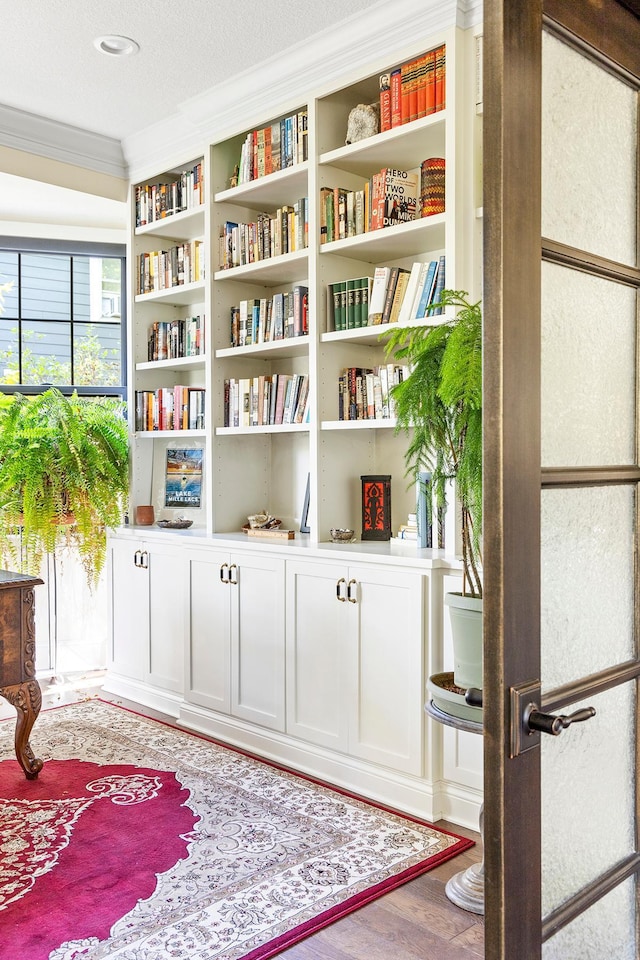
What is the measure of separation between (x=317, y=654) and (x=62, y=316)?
106 inches

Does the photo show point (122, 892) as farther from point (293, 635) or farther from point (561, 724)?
point (561, 724)

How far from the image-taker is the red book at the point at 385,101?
10.1ft

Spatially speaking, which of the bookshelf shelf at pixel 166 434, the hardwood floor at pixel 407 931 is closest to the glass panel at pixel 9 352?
the bookshelf shelf at pixel 166 434

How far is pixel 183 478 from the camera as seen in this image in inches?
174

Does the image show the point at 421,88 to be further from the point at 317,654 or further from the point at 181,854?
the point at 181,854

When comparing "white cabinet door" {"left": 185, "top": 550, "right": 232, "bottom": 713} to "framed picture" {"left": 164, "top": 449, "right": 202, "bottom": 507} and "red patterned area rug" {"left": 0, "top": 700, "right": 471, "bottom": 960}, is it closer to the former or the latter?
"red patterned area rug" {"left": 0, "top": 700, "right": 471, "bottom": 960}

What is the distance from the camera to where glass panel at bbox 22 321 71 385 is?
4.61 m

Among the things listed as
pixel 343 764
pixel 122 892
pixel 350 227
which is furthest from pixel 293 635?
pixel 350 227

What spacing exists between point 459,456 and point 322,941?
1.36m

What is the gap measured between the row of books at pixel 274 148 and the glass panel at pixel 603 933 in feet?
9.73

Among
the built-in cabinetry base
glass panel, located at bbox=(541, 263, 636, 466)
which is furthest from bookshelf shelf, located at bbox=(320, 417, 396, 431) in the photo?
glass panel, located at bbox=(541, 263, 636, 466)

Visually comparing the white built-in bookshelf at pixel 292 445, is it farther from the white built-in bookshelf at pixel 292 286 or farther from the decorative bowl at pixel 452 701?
the decorative bowl at pixel 452 701

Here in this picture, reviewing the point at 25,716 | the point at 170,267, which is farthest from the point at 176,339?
the point at 25,716

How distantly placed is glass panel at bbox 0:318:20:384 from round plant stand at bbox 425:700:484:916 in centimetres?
330
